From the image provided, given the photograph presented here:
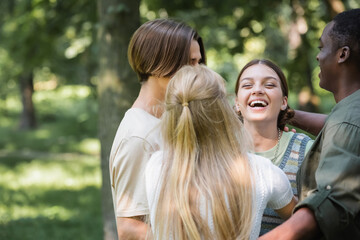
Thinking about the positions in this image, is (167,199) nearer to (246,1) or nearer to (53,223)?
(246,1)

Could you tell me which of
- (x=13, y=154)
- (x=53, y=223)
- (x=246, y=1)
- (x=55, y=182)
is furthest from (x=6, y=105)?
(x=246, y=1)

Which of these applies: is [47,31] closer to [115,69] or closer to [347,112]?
[115,69]

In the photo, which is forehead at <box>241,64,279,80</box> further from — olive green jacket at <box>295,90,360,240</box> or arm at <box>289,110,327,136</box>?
olive green jacket at <box>295,90,360,240</box>

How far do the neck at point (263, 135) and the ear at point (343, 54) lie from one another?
59 cm


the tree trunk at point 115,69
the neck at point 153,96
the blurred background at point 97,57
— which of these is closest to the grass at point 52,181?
the blurred background at point 97,57

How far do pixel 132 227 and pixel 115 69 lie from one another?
2.84m

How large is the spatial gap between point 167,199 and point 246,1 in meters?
4.91

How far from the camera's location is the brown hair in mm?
2705

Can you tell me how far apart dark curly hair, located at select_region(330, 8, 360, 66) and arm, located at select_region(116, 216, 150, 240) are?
4.03ft

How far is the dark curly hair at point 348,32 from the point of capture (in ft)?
7.78

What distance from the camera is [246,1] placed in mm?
6688

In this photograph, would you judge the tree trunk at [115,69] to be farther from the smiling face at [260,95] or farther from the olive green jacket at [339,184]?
the olive green jacket at [339,184]

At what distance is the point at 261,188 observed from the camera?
7.25 ft

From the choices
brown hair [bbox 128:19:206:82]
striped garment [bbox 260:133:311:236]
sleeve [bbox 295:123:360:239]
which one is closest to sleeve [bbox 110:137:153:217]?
brown hair [bbox 128:19:206:82]
